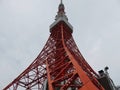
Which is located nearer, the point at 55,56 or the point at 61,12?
the point at 55,56

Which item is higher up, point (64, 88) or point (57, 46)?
point (57, 46)

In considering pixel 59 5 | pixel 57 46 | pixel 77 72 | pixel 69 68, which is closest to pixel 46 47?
pixel 57 46

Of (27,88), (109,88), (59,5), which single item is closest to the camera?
(109,88)

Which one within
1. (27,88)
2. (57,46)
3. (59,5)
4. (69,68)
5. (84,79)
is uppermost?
(59,5)

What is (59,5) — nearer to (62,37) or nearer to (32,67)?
(62,37)

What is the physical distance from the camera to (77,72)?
7.98 metres

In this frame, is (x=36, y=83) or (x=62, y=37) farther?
(x=62, y=37)

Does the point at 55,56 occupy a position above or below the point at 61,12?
below

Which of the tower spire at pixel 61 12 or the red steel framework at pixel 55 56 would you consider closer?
the red steel framework at pixel 55 56

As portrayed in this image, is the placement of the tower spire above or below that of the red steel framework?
above

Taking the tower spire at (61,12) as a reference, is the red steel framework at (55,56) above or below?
below

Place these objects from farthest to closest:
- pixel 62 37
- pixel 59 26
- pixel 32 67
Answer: pixel 59 26
pixel 62 37
pixel 32 67

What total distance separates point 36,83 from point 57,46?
506 centimetres

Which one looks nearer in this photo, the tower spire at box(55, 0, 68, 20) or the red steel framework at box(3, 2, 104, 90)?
the red steel framework at box(3, 2, 104, 90)
